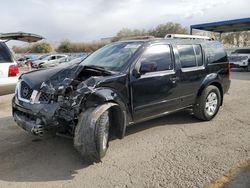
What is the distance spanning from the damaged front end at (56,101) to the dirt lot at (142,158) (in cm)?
54

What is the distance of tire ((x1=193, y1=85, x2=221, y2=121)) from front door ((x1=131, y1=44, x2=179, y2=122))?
729 millimetres

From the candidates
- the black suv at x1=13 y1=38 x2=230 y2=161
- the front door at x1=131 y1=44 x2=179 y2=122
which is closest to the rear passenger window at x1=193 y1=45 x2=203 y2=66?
the black suv at x1=13 y1=38 x2=230 y2=161

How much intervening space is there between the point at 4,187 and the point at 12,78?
4030mm

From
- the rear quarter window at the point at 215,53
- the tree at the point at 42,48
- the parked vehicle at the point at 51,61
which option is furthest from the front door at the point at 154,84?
the tree at the point at 42,48

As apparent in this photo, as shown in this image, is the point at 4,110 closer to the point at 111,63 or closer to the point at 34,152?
the point at 34,152

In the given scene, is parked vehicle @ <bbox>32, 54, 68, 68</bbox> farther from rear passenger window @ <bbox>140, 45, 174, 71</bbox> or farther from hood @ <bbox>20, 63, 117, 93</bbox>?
hood @ <bbox>20, 63, 117, 93</bbox>

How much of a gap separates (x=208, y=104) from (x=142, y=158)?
2.62 metres

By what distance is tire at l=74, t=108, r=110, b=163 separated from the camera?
3797 millimetres

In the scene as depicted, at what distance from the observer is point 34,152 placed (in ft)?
14.7

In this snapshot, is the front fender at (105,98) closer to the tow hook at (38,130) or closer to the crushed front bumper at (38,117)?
the crushed front bumper at (38,117)

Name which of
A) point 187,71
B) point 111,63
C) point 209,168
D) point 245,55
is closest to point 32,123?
point 111,63

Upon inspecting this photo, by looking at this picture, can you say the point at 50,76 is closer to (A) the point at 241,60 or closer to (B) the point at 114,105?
(B) the point at 114,105

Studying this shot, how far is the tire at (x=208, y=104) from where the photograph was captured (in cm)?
596

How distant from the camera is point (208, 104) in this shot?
6172 mm
